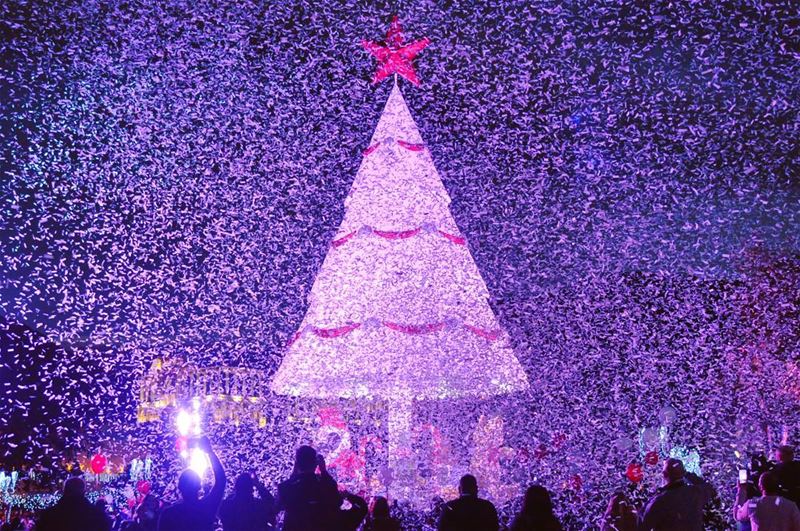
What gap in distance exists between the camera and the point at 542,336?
93.0 ft

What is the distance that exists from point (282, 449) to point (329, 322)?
953 centimetres

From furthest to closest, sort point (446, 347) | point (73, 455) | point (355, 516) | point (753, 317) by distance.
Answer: point (73, 455)
point (753, 317)
point (446, 347)
point (355, 516)

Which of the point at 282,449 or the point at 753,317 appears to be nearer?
the point at 282,449

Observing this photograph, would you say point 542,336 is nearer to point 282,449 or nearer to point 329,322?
point 282,449

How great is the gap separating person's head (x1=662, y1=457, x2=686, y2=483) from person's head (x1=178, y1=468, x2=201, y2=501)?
136 inches

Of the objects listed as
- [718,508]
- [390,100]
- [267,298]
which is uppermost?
[390,100]

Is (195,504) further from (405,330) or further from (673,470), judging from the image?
(405,330)

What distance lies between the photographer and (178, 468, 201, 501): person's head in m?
5.62

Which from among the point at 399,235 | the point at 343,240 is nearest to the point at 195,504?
the point at 399,235

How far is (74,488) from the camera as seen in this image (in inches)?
232

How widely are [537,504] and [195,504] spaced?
239 centimetres

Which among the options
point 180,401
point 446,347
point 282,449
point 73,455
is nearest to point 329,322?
point 446,347

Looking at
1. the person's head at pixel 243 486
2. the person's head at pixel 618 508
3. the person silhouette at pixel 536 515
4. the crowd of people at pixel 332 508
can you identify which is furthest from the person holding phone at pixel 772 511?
the person's head at pixel 243 486

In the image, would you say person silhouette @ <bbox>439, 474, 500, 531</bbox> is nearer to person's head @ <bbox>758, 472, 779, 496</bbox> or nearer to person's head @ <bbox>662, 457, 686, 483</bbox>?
person's head @ <bbox>662, 457, 686, 483</bbox>
